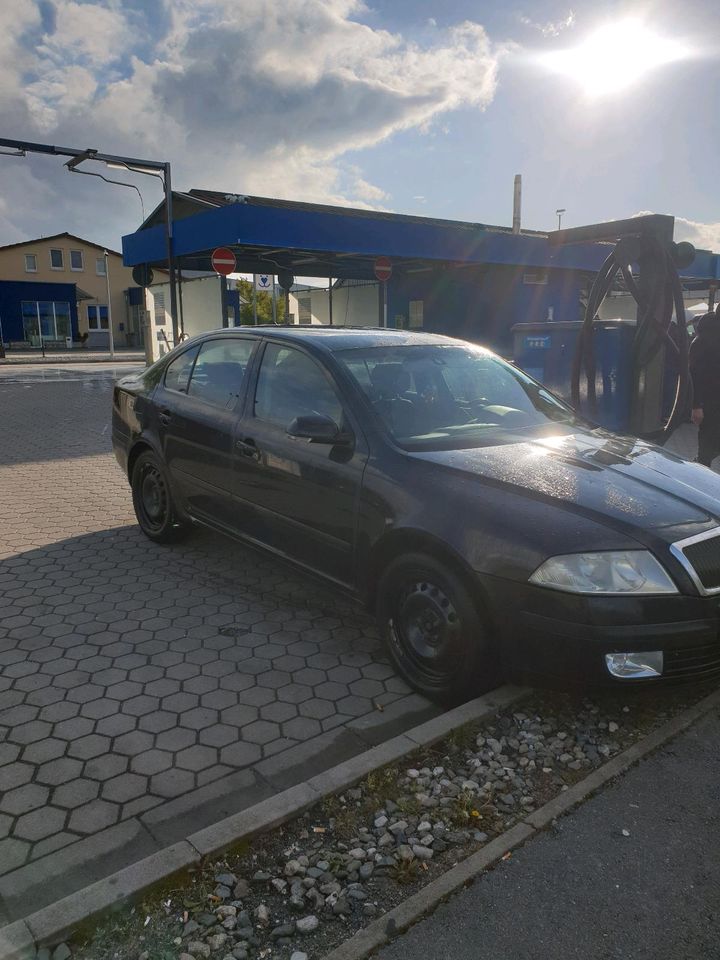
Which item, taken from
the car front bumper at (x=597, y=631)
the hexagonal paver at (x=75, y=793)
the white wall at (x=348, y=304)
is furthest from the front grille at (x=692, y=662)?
the white wall at (x=348, y=304)

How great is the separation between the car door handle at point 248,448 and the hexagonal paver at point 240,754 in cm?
169

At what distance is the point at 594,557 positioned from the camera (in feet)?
9.58

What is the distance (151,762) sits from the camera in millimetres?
3006

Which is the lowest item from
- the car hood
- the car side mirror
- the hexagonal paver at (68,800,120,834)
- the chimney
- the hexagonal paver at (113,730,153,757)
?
the hexagonal paver at (68,800,120,834)

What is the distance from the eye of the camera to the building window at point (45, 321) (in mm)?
52375

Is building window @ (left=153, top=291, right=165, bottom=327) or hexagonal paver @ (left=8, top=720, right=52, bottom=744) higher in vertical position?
building window @ (left=153, top=291, right=165, bottom=327)

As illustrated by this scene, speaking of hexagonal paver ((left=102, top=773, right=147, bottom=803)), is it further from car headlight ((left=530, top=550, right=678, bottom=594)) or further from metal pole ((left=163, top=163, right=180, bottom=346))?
metal pole ((left=163, top=163, right=180, bottom=346))

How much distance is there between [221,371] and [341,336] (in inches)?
36.4

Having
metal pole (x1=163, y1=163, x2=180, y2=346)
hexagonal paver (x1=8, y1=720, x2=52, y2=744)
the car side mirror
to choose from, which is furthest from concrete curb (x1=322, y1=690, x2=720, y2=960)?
metal pole (x1=163, y1=163, x2=180, y2=346)

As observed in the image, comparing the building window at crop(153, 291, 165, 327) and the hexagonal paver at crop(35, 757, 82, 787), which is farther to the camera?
the building window at crop(153, 291, 165, 327)

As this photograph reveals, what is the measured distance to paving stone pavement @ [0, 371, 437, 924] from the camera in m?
2.65

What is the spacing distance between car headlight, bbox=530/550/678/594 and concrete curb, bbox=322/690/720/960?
683mm

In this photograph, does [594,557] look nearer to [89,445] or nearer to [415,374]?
[415,374]

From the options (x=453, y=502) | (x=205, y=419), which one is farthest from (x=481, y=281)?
(x=453, y=502)
